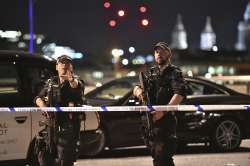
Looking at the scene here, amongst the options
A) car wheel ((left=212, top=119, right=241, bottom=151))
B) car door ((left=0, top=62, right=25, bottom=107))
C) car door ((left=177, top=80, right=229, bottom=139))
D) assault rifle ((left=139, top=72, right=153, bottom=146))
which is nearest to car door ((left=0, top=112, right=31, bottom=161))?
car door ((left=0, top=62, right=25, bottom=107))

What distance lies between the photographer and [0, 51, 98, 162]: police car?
7.23m

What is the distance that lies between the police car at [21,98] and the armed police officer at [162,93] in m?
1.74

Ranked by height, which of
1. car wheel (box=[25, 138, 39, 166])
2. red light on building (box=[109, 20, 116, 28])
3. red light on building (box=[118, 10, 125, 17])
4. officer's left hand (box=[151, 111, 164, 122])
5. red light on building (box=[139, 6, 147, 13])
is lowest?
car wheel (box=[25, 138, 39, 166])

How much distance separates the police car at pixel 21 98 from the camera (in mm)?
7234

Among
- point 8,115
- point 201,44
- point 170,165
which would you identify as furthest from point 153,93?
point 201,44

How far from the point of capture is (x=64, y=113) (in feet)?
20.2

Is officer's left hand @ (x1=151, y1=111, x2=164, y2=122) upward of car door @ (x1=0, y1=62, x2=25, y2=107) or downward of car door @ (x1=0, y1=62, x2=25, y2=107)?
downward

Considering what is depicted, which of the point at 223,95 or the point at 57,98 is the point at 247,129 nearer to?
the point at 223,95

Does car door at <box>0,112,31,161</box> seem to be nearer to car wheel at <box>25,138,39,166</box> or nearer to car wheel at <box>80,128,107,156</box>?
car wheel at <box>25,138,39,166</box>

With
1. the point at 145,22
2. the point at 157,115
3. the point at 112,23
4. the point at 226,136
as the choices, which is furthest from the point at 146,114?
the point at 145,22

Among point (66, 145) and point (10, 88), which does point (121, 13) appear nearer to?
point (10, 88)

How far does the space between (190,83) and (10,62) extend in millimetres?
3782

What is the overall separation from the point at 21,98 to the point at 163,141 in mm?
2401

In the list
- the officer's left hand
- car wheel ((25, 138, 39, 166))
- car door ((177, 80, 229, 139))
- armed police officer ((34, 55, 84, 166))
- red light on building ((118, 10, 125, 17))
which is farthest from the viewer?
red light on building ((118, 10, 125, 17))
